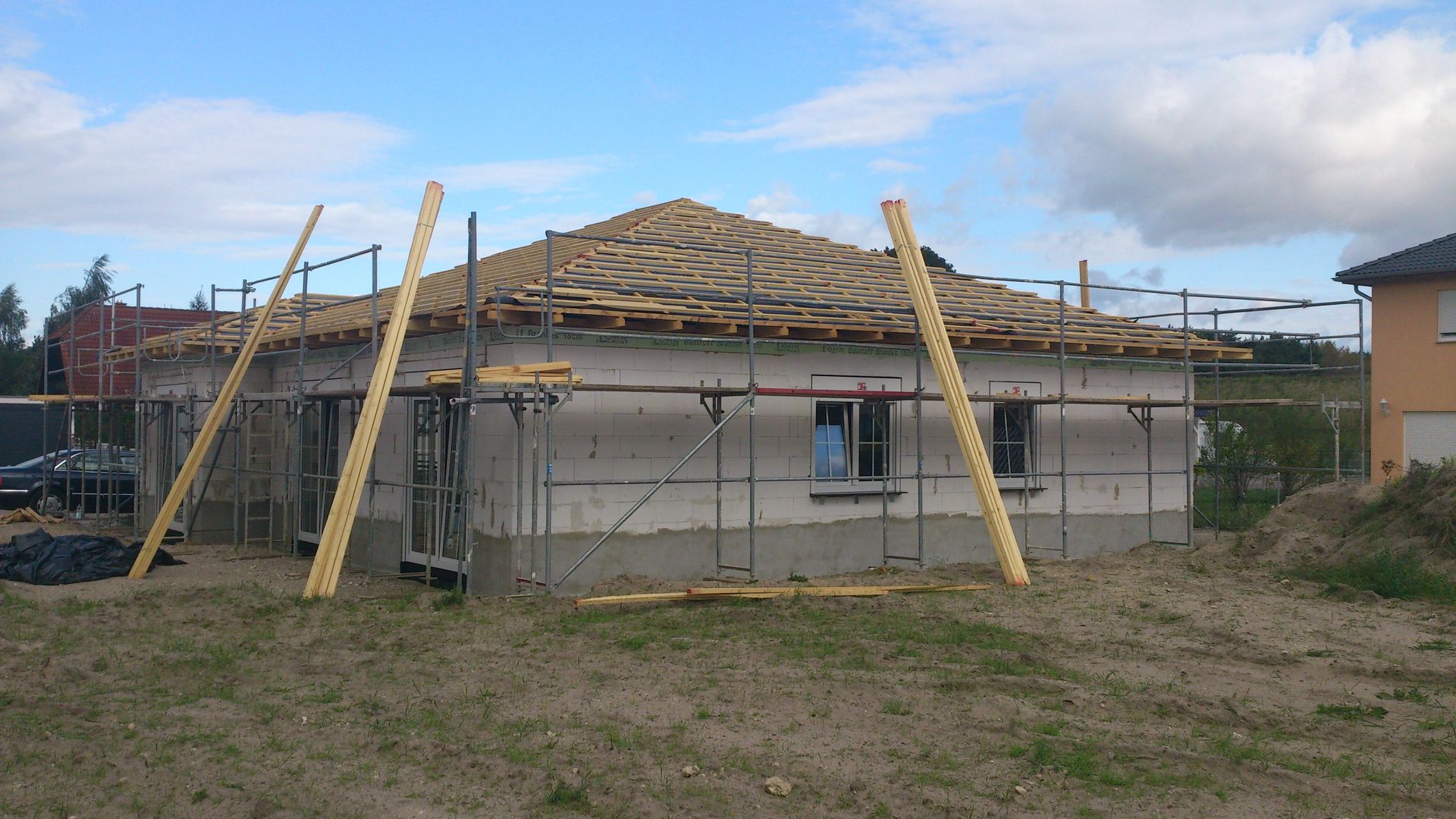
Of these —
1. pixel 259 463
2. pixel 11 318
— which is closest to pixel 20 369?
pixel 11 318

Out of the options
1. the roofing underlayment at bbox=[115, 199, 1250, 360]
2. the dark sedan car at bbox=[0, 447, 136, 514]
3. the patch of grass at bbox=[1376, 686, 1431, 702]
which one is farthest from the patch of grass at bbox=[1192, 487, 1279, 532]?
the dark sedan car at bbox=[0, 447, 136, 514]

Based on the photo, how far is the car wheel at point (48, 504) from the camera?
21625mm

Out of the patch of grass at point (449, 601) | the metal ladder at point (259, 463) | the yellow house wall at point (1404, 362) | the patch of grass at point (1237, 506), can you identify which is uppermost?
the yellow house wall at point (1404, 362)

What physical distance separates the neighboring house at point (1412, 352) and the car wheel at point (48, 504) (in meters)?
25.2

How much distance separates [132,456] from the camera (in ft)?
77.0

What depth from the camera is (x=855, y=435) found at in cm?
1477

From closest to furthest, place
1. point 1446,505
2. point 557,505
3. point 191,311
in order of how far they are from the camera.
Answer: point 557,505, point 1446,505, point 191,311

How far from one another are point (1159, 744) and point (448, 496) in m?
8.89

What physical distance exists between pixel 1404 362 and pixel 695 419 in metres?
16.5

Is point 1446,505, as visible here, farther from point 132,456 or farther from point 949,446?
point 132,456

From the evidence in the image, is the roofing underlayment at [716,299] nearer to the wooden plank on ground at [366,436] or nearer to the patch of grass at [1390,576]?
the wooden plank on ground at [366,436]

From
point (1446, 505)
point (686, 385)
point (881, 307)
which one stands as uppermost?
point (881, 307)

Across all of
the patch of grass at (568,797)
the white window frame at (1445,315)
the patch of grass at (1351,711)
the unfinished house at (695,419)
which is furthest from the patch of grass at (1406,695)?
the white window frame at (1445,315)

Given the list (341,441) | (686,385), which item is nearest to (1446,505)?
(686,385)
